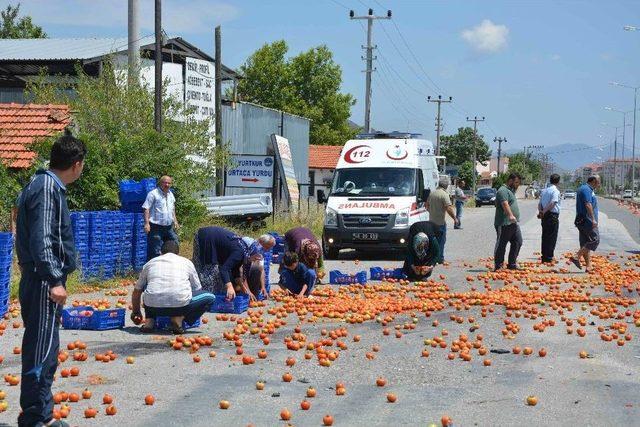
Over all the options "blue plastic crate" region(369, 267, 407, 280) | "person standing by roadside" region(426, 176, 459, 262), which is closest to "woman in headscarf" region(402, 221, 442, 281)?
"blue plastic crate" region(369, 267, 407, 280)

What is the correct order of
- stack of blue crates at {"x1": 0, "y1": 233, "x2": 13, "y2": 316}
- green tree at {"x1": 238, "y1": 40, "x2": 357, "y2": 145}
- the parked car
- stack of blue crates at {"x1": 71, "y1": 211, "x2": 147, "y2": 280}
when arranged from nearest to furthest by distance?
1. stack of blue crates at {"x1": 0, "y1": 233, "x2": 13, "y2": 316}
2. stack of blue crates at {"x1": 71, "y1": 211, "x2": 147, "y2": 280}
3. green tree at {"x1": 238, "y1": 40, "x2": 357, "y2": 145}
4. the parked car

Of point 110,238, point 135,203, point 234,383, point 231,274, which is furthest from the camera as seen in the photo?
point 135,203

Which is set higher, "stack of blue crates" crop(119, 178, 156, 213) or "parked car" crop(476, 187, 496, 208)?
"stack of blue crates" crop(119, 178, 156, 213)

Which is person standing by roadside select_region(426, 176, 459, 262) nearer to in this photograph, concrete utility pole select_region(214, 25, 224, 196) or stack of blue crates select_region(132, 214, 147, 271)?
stack of blue crates select_region(132, 214, 147, 271)

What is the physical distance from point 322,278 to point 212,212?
27.2ft

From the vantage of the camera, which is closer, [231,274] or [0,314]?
[0,314]

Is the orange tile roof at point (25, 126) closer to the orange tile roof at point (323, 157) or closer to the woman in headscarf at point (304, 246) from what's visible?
the woman in headscarf at point (304, 246)

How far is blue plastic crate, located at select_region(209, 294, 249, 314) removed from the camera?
1235cm

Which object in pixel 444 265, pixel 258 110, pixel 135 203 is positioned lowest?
pixel 444 265

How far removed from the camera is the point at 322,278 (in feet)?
56.3

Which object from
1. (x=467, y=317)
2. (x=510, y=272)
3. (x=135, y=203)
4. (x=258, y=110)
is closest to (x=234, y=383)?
(x=467, y=317)

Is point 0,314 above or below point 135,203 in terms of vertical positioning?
below

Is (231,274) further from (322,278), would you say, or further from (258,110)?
(258,110)

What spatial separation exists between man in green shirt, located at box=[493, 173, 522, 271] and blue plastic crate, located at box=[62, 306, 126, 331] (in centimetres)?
962
